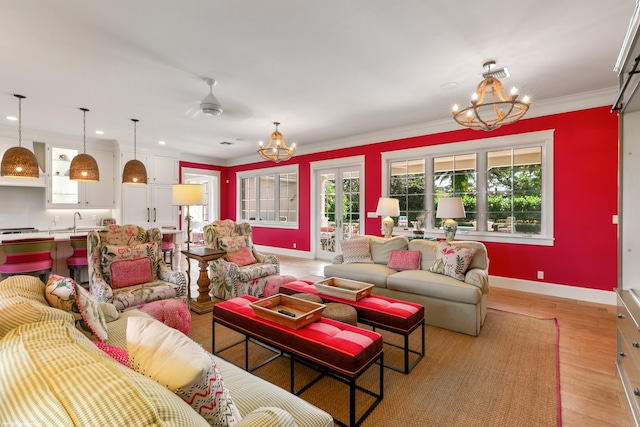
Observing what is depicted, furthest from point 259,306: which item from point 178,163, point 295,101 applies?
point 178,163

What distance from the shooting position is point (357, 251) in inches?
163

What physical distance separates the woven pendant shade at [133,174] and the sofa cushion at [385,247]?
3.77 m

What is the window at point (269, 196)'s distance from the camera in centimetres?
755

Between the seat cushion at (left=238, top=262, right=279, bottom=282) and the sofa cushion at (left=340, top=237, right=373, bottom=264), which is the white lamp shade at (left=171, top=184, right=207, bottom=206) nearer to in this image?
the seat cushion at (left=238, top=262, right=279, bottom=282)

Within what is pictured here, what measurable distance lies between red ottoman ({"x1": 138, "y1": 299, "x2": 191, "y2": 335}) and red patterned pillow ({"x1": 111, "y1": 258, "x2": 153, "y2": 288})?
0.41 meters

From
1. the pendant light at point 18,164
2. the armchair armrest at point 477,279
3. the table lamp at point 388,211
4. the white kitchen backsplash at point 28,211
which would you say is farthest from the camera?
the white kitchen backsplash at point 28,211

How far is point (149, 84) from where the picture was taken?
3490mm

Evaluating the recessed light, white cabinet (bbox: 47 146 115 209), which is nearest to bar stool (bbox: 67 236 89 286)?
white cabinet (bbox: 47 146 115 209)

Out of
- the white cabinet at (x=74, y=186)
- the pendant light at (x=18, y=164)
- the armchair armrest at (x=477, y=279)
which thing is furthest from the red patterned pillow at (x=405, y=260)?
the white cabinet at (x=74, y=186)

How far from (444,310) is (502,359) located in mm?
664

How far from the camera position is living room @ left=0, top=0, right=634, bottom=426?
93.7 inches

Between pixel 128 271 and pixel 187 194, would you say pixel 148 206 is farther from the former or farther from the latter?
pixel 128 271

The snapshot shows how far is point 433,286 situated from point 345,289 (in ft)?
3.53

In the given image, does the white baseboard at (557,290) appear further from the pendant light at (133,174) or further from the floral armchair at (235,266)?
the pendant light at (133,174)
